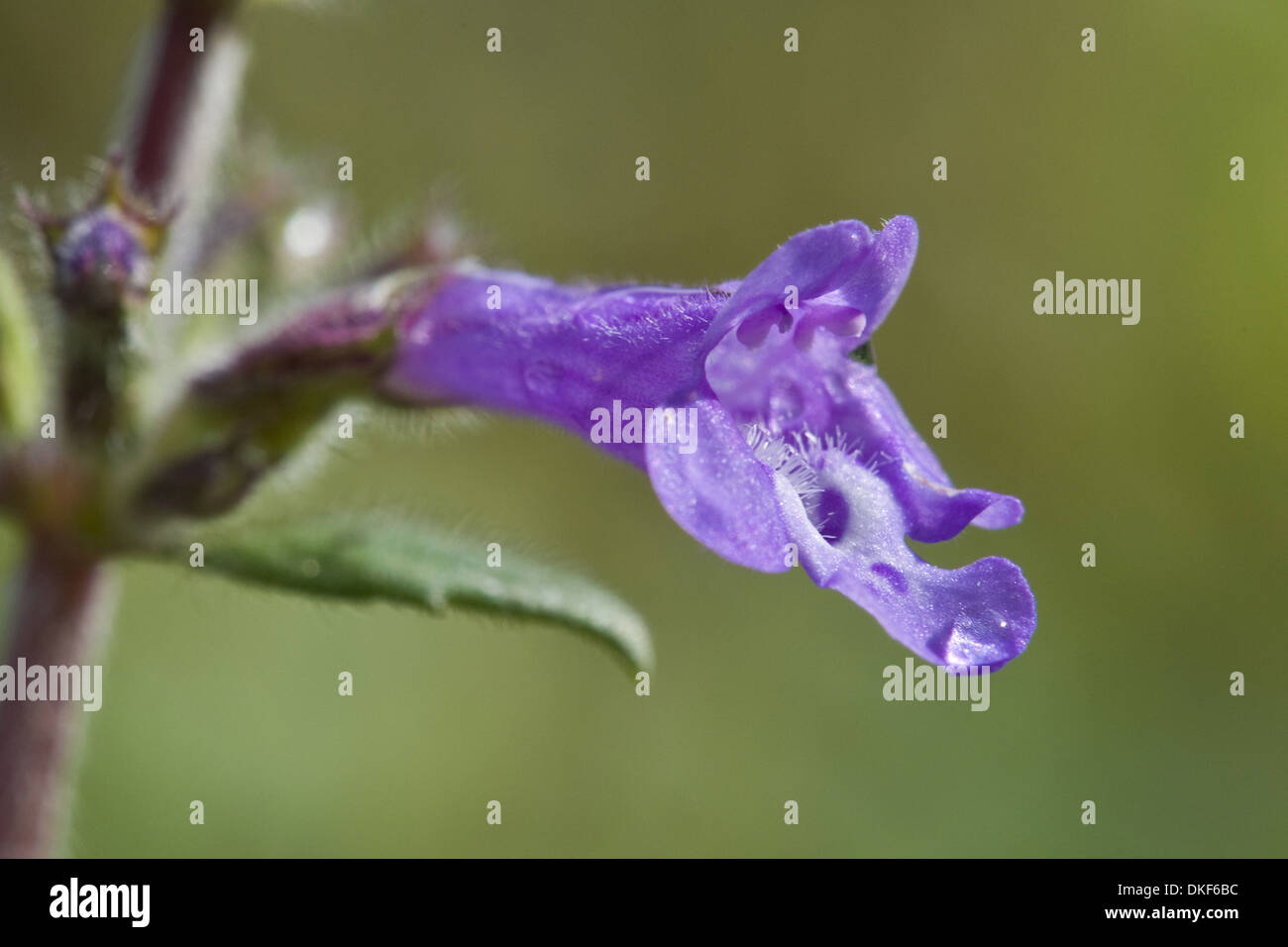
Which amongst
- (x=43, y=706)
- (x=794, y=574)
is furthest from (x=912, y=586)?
(x=794, y=574)

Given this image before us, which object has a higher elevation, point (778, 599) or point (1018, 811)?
point (778, 599)

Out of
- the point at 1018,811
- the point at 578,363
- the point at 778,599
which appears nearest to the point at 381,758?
the point at 778,599

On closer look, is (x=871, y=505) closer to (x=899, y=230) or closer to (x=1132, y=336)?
A: (x=899, y=230)

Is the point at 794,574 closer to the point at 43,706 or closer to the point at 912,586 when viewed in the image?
the point at 43,706

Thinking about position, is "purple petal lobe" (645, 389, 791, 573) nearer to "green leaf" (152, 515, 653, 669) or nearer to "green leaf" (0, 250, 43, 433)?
"green leaf" (152, 515, 653, 669)

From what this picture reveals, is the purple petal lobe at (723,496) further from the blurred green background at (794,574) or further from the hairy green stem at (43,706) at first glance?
the blurred green background at (794,574)

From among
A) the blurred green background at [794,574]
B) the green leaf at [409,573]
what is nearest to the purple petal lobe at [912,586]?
the green leaf at [409,573]
